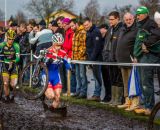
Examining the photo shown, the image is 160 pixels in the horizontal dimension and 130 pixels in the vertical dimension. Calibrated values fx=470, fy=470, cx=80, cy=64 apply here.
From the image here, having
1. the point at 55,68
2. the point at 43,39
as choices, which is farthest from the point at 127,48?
the point at 43,39

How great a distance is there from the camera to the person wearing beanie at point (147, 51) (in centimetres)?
1059

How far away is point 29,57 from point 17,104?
4.73 metres

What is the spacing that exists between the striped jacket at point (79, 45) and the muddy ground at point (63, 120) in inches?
66.7

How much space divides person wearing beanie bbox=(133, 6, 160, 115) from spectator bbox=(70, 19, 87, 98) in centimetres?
303

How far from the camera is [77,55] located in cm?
1380

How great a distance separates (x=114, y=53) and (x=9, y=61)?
11.0 ft

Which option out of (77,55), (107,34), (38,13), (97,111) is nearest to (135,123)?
(97,111)

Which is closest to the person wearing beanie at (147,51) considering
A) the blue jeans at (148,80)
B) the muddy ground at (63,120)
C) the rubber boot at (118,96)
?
the blue jeans at (148,80)

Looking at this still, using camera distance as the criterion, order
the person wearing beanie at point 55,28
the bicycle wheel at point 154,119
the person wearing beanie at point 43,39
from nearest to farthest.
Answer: the bicycle wheel at point 154,119 → the person wearing beanie at point 43,39 → the person wearing beanie at point 55,28

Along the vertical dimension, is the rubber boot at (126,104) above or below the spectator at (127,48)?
below

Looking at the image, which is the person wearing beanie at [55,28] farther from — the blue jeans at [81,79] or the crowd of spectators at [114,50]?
the blue jeans at [81,79]

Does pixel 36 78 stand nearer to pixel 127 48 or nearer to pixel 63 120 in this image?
pixel 63 120

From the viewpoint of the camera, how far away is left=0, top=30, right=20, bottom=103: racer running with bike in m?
13.8

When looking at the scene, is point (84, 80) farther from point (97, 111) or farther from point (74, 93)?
point (97, 111)
